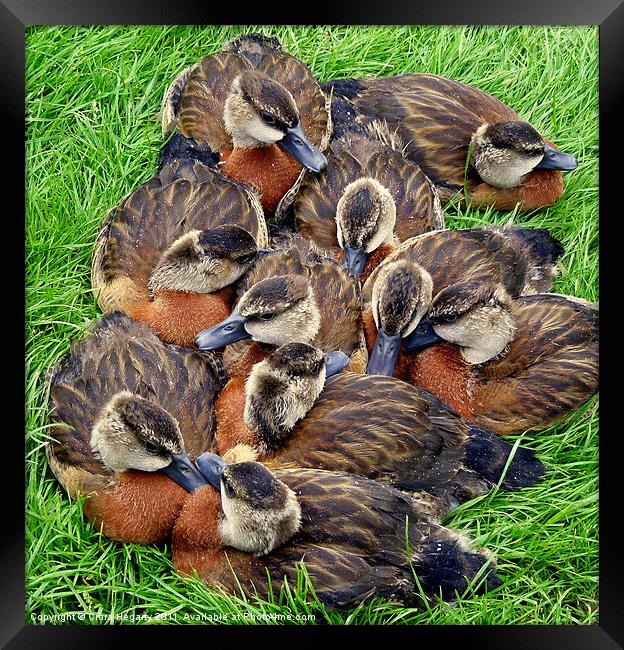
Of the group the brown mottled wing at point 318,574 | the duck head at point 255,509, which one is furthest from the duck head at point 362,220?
the brown mottled wing at point 318,574

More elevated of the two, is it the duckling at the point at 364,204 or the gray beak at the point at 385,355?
the duckling at the point at 364,204

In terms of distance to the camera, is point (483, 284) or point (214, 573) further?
point (483, 284)

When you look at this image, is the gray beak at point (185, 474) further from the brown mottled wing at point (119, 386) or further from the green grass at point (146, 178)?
the green grass at point (146, 178)

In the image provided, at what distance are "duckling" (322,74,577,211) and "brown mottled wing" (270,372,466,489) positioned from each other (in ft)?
5.13

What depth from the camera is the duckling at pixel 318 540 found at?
3.38m

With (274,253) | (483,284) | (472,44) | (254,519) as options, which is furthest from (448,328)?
(472,44)

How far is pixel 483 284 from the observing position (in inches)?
166

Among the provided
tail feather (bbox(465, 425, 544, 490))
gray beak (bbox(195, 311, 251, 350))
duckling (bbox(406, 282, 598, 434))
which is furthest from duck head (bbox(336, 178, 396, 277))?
tail feather (bbox(465, 425, 544, 490))

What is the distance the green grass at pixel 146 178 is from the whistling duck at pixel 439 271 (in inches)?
6.1

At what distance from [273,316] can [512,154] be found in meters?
1.71

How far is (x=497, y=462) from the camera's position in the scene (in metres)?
3.90

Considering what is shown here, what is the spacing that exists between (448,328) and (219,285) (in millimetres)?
1098

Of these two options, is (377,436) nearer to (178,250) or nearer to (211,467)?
(211,467)

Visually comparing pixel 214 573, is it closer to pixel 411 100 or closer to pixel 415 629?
pixel 415 629
